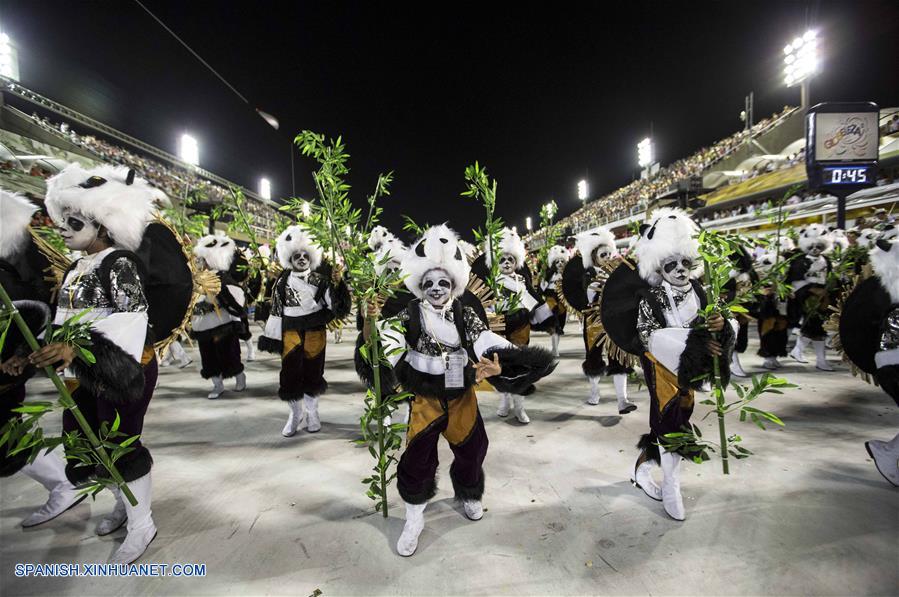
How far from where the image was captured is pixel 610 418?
4535mm

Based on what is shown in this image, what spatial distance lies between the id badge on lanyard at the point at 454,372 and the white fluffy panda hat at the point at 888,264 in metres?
2.80

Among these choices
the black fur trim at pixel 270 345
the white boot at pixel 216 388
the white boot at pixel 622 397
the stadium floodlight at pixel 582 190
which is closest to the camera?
the black fur trim at pixel 270 345

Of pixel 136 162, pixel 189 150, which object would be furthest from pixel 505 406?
pixel 189 150

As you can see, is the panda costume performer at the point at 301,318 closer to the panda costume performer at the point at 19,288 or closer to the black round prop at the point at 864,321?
the panda costume performer at the point at 19,288

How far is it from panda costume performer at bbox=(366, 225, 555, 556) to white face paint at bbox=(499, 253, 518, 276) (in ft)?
7.42

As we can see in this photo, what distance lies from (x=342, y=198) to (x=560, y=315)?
633cm

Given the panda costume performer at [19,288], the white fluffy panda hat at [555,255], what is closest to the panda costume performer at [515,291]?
the white fluffy panda hat at [555,255]

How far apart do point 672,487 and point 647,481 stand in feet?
0.85

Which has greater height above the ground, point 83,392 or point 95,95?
point 95,95

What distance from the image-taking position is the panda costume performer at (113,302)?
2.20 meters

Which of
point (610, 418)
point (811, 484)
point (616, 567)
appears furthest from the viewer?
point (610, 418)

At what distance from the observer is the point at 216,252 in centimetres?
571

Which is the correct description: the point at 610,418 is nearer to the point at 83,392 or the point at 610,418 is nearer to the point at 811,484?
the point at 811,484

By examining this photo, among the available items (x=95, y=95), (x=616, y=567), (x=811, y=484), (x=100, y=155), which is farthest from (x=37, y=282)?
(x=95, y=95)
